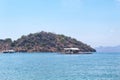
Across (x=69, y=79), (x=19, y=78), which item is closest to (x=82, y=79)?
(x=69, y=79)

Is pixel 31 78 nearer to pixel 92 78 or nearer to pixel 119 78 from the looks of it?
pixel 92 78

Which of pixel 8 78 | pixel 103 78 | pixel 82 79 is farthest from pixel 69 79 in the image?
pixel 8 78

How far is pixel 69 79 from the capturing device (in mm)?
69312

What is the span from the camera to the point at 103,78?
7138 centimetres

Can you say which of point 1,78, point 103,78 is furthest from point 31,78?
point 103,78

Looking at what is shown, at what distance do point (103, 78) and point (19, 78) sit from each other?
730 inches

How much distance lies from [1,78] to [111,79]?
2383 cm

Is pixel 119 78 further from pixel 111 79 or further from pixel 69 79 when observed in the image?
pixel 69 79

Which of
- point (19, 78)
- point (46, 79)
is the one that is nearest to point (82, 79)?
point (46, 79)

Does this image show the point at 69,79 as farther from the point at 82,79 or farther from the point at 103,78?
the point at 103,78

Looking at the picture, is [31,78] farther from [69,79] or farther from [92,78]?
[92,78]

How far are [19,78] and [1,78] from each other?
3896 mm

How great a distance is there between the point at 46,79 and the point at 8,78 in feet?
27.4

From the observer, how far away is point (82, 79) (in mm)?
69125
